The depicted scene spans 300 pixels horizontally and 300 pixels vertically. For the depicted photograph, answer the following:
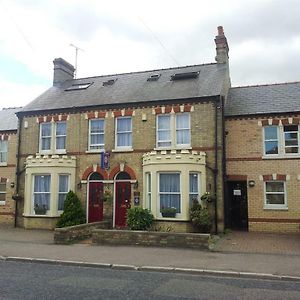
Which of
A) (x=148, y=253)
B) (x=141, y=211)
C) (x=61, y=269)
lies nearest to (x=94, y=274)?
(x=61, y=269)

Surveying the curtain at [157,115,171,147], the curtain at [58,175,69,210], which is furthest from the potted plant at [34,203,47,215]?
the curtain at [157,115,171,147]

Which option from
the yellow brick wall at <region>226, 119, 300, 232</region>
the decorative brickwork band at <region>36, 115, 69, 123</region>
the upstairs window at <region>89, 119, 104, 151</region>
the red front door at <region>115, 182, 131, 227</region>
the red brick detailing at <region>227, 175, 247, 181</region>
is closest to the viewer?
the yellow brick wall at <region>226, 119, 300, 232</region>

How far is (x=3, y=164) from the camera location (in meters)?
23.7

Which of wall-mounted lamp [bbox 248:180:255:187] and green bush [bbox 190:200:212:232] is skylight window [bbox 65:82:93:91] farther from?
wall-mounted lamp [bbox 248:180:255:187]

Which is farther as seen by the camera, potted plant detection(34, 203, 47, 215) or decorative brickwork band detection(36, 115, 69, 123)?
decorative brickwork band detection(36, 115, 69, 123)

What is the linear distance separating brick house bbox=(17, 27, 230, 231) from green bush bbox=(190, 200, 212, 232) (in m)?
0.39

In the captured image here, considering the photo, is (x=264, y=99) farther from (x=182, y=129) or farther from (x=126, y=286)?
(x=126, y=286)

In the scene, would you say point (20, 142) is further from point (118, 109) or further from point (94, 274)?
point (94, 274)

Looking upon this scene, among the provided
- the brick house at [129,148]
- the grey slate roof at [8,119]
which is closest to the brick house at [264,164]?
the brick house at [129,148]

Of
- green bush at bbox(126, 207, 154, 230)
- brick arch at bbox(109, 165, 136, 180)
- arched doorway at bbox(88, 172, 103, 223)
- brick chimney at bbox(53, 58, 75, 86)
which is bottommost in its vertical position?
green bush at bbox(126, 207, 154, 230)

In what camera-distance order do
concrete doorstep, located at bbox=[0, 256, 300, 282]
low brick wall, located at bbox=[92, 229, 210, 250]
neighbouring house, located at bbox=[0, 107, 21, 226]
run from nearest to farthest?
concrete doorstep, located at bbox=[0, 256, 300, 282] < low brick wall, located at bbox=[92, 229, 210, 250] < neighbouring house, located at bbox=[0, 107, 21, 226]

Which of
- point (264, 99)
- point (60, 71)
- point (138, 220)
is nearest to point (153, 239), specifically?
point (138, 220)

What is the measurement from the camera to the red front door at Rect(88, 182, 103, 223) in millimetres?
19609

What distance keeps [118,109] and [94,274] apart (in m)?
11.8
